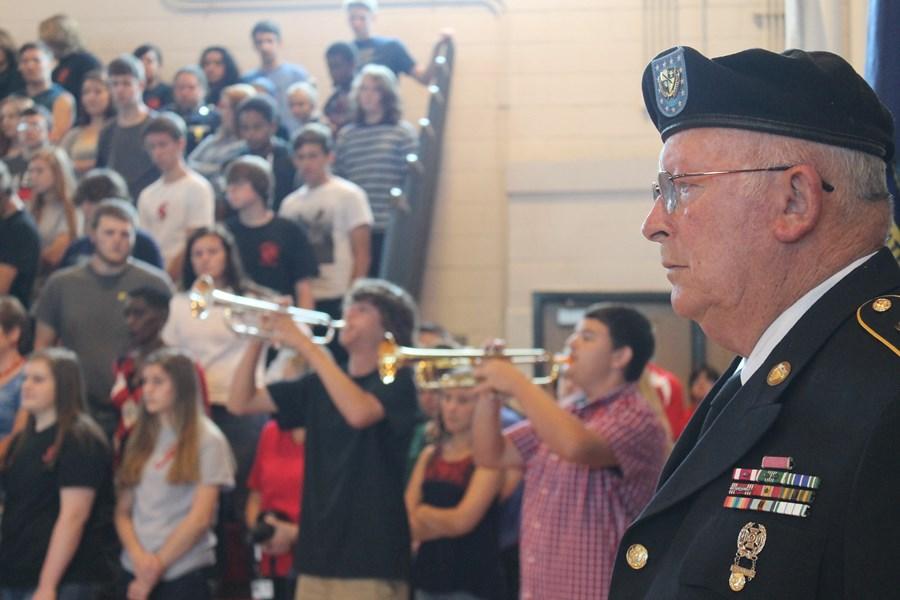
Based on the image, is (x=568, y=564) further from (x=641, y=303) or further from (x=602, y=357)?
(x=641, y=303)

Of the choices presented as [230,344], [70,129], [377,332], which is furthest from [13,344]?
[70,129]

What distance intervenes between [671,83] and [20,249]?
5.40m

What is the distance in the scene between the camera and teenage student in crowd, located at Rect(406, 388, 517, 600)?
15.6ft

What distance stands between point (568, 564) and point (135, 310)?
2.71m

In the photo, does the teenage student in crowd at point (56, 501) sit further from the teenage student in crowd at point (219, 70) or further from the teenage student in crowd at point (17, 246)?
the teenage student in crowd at point (219, 70)

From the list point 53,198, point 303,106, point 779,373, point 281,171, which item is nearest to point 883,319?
point 779,373

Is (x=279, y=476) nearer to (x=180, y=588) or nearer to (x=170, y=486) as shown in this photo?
(x=170, y=486)

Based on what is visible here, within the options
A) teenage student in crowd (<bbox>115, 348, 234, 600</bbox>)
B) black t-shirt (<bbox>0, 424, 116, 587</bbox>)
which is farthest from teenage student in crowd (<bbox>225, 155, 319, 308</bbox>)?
black t-shirt (<bbox>0, 424, 116, 587</bbox>)

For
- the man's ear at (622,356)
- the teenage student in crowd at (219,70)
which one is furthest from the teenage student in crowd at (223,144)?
the man's ear at (622,356)

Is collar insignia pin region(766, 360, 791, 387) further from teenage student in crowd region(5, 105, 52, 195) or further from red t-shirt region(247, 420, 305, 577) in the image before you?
teenage student in crowd region(5, 105, 52, 195)

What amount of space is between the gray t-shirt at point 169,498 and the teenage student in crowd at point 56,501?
12cm

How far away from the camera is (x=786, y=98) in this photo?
1.76 meters

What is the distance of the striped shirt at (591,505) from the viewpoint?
384cm

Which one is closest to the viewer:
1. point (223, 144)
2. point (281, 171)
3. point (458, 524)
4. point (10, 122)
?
point (458, 524)
